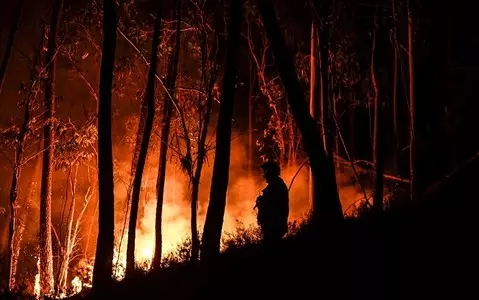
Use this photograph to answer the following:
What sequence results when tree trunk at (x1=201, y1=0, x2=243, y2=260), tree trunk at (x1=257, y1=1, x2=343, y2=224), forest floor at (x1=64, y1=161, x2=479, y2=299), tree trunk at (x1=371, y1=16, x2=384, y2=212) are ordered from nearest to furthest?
forest floor at (x1=64, y1=161, x2=479, y2=299) → tree trunk at (x1=257, y1=1, x2=343, y2=224) → tree trunk at (x1=201, y1=0, x2=243, y2=260) → tree trunk at (x1=371, y1=16, x2=384, y2=212)

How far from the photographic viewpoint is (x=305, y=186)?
2362 centimetres

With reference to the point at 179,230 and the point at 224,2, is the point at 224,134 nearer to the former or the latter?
the point at 224,2

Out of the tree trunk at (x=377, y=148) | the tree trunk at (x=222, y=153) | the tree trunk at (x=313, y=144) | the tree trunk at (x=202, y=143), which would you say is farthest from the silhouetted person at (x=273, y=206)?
the tree trunk at (x=377, y=148)

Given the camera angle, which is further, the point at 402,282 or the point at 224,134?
the point at 224,134

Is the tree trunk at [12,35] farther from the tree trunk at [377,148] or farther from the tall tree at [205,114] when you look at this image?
the tree trunk at [377,148]

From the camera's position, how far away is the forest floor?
675 centimetres

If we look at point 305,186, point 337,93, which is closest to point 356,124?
point 305,186

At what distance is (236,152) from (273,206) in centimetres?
1729

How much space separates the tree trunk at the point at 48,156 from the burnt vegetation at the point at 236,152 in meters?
0.05

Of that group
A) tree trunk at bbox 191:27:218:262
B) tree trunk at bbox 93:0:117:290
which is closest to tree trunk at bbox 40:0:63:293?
tree trunk at bbox 191:27:218:262

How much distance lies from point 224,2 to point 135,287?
9.93m

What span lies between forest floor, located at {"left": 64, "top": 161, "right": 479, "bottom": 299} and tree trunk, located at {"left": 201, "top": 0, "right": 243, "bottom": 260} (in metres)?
0.62

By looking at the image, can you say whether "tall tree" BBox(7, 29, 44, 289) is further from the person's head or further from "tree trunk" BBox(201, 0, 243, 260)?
the person's head

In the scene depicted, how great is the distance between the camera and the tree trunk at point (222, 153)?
1071 cm
